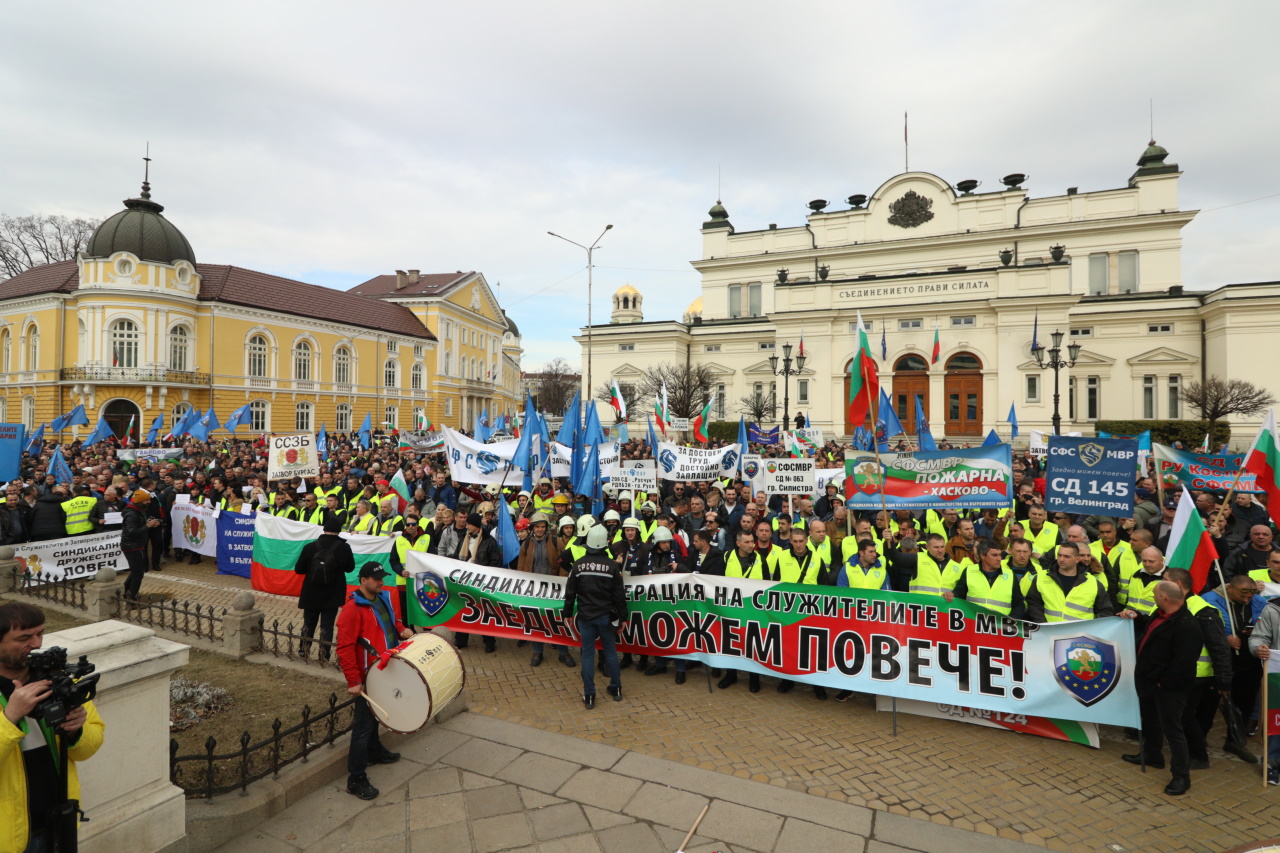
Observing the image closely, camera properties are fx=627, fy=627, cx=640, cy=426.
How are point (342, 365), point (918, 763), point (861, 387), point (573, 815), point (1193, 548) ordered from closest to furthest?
point (573, 815) < point (918, 763) < point (1193, 548) < point (861, 387) < point (342, 365)

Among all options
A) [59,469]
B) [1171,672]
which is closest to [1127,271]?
[1171,672]

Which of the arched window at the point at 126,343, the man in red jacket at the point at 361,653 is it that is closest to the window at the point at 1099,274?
the man in red jacket at the point at 361,653

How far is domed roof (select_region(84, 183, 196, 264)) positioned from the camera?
127 ft

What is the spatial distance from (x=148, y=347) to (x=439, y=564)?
42.5 meters

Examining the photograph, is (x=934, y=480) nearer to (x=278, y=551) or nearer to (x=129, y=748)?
(x=129, y=748)

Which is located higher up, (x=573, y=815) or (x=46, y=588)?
(x=46, y=588)

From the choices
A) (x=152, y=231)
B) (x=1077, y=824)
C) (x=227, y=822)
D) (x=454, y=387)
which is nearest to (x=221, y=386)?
(x=152, y=231)

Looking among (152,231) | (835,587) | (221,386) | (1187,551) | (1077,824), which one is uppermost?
(152,231)

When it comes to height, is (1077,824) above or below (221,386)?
below

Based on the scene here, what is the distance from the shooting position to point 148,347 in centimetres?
3925

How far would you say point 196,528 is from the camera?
1279 centimetres

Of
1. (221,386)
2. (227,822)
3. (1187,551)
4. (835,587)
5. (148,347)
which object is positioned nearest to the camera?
(227,822)

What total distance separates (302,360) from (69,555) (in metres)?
42.2

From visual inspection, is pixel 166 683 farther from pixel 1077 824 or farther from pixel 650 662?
pixel 1077 824
